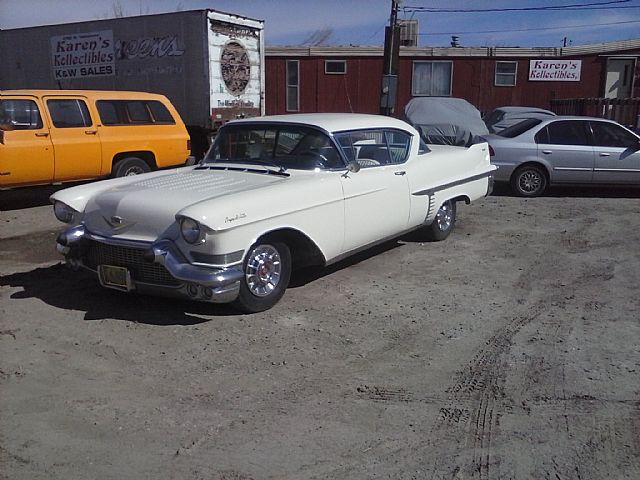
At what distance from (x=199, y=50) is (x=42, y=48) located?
16.3ft

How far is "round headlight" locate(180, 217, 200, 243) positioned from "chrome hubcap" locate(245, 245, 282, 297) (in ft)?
1.66

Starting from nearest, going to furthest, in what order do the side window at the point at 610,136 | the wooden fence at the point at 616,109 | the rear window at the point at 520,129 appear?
the side window at the point at 610,136 → the rear window at the point at 520,129 → the wooden fence at the point at 616,109

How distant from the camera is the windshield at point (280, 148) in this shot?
19.0 feet

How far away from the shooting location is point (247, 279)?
489 cm

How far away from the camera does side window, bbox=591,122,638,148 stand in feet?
35.9

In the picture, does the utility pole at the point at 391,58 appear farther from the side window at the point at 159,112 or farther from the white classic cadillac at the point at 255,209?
the white classic cadillac at the point at 255,209

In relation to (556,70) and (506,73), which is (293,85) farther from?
(556,70)

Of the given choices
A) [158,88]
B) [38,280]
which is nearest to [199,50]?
[158,88]

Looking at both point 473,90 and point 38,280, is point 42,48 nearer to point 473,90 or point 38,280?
point 38,280

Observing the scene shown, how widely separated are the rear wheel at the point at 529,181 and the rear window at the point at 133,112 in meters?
5.99

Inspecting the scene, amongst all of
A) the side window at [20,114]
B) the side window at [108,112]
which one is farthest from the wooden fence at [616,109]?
the side window at [20,114]

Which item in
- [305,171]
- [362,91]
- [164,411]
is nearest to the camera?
[164,411]

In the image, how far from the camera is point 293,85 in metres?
23.8

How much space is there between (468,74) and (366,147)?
62.0ft
